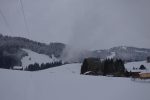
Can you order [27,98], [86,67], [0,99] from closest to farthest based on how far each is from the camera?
[0,99]
[27,98]
[86,67]

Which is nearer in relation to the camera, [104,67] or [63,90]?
[63,90]

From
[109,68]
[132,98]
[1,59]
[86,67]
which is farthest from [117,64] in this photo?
[1,59]

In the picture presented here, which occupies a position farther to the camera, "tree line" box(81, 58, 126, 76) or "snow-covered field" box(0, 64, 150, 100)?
"tree line" box(81, 58, 126, 76)

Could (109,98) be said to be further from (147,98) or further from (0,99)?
(0,99)

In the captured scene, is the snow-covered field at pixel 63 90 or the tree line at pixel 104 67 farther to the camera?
the tree line at pixel 104 67

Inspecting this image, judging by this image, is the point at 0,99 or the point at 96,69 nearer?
the point at 0,99

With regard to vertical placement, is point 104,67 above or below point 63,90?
above

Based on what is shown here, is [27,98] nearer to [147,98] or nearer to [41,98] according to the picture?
[41,98]

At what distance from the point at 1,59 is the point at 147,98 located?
492ft

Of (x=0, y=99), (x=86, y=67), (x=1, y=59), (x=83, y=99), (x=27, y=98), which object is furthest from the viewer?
(x=1, y=59)

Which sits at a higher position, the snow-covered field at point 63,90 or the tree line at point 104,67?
the tree line at point 104,67

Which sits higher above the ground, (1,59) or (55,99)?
(1,59)

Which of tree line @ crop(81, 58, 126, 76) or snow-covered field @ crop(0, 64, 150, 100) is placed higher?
tree line @ crop(81, 58, 126, 76)

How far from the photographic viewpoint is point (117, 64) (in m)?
80.0
